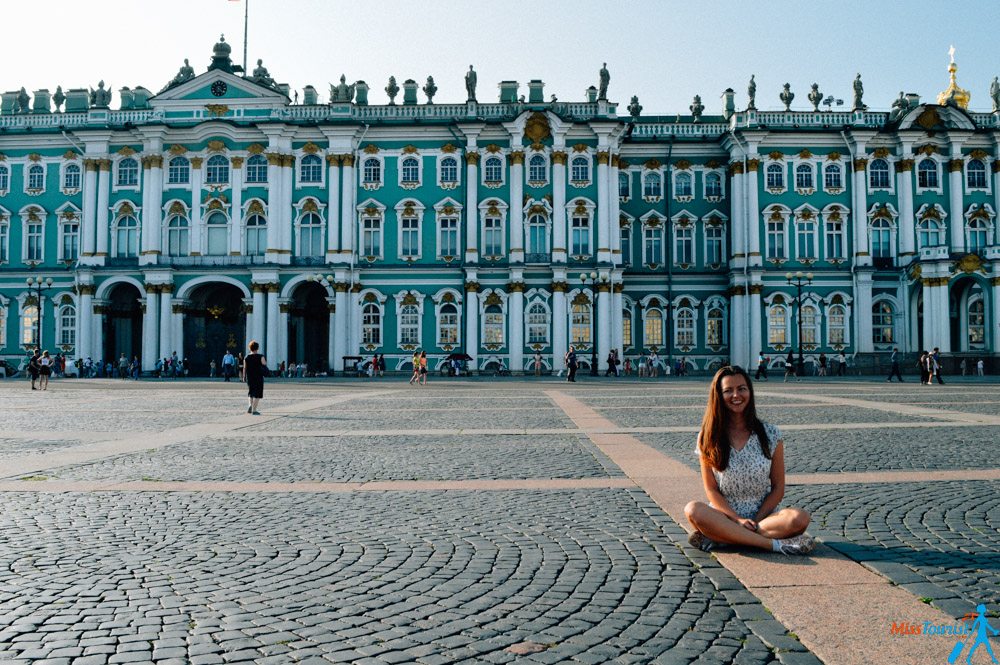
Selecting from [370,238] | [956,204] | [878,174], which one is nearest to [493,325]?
[370,238]

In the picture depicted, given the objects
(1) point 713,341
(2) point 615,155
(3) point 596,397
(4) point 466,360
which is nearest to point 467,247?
(4) point 466,360

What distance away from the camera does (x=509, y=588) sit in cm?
523

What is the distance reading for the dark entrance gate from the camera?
5009 cm

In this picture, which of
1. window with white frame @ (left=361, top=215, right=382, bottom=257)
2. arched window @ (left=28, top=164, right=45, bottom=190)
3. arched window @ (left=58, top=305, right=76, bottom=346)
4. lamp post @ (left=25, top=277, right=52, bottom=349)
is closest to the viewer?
window with white frame @ (left=361, top=215, right=382, bottom=257)

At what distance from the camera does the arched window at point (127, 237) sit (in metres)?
49.7

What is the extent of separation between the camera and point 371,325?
49.1 metres

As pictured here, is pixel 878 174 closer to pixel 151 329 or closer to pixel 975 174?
pixel 975 174

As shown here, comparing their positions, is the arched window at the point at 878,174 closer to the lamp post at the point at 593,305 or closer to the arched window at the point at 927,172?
the arched window at the point at 927,172

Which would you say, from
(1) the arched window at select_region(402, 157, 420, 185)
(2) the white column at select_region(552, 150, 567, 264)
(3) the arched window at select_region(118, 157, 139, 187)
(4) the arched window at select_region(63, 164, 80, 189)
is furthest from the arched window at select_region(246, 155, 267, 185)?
(2) the white column at select_region(552, 150, 567, 264)

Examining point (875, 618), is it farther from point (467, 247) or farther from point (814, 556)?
point (467, 247)

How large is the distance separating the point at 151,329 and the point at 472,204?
798 inches

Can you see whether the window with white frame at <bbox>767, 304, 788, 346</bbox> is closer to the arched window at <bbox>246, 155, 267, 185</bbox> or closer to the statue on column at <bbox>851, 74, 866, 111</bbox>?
the statue on column at <bbox>851, 74, 866, 111</bbox>

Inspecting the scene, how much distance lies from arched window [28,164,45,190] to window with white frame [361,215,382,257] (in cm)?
2060

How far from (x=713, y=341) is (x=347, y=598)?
4842 centimetres
